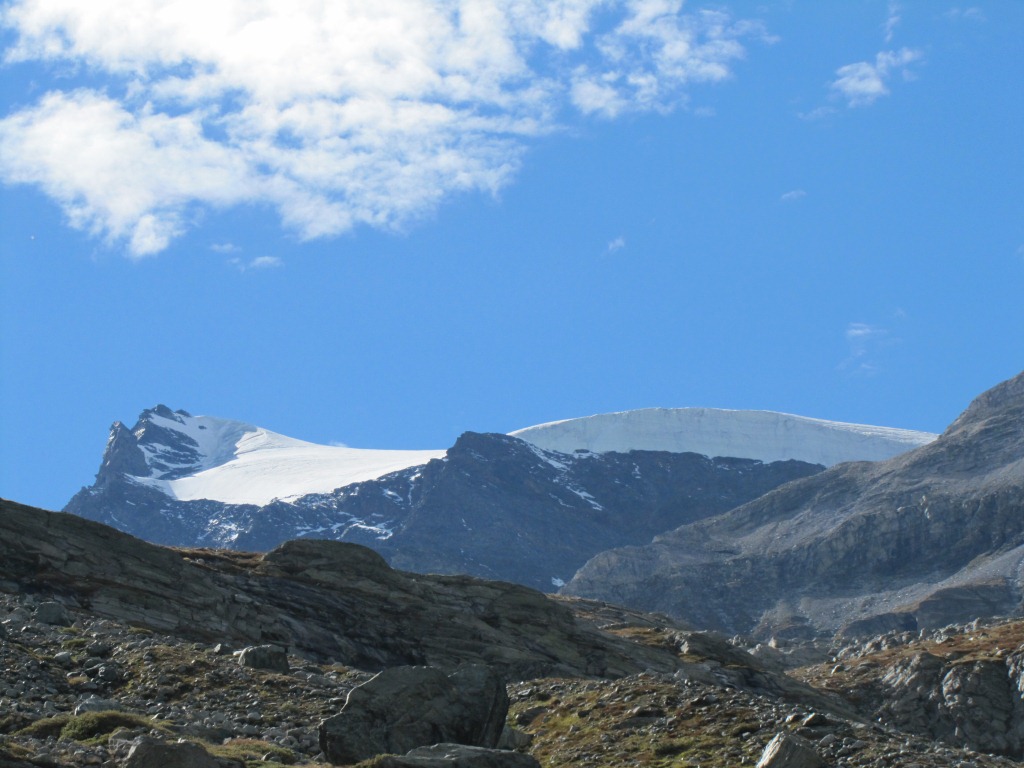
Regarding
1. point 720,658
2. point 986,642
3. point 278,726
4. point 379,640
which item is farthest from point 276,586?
point 986,642

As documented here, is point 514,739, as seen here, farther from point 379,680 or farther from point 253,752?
point 253,752

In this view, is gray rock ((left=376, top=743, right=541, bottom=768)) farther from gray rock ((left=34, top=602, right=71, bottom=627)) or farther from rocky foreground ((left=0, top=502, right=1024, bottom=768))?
gray rock ((left=34, top=602, right=71, bottom=627))

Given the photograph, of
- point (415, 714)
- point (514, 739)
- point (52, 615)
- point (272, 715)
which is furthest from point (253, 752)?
point (52, 615)

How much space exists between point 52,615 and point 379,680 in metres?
21.0

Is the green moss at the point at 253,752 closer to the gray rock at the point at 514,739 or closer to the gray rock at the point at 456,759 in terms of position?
the gray rock at the point at 456,759

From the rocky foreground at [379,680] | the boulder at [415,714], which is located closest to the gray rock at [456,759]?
the rocky foreground at [379,680]

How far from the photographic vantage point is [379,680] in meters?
34.8

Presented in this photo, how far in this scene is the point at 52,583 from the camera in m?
61.4

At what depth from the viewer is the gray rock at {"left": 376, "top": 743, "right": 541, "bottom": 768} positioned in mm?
27484

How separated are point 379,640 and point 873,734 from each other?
3780 cm

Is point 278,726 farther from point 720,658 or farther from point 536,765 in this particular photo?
point 720,658

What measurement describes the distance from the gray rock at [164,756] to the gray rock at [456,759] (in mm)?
3393

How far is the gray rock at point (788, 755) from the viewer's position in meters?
32.4

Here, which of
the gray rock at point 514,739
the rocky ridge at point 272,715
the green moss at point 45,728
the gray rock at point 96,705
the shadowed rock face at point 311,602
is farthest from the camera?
the shadowed rock face at point 311,602
